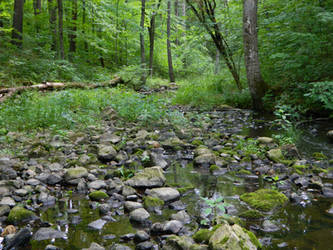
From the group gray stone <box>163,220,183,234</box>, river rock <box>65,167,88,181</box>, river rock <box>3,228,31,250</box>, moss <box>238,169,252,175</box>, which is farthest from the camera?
moss <box>238,169,252,175</box>

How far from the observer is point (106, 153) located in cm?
449

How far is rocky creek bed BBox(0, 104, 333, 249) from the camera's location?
7.45 feet

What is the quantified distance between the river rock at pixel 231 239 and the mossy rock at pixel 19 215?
1.73 m

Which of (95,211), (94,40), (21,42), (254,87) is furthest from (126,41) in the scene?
(95,211)

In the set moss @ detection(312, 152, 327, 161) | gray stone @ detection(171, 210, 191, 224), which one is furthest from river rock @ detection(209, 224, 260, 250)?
moss @ detection(312, 152, 327, 161)

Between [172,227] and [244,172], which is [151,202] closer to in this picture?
[172,227]

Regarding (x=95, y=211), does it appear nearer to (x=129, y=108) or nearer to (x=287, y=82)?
(x=129, y=108)

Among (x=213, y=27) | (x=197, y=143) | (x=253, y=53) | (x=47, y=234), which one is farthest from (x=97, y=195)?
(x=213, y=27)

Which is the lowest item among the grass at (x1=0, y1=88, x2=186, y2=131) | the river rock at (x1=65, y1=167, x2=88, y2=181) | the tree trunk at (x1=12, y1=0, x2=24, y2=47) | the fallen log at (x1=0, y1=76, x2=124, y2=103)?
the river rock at (x1=65, y1=167, x2=88, y2=181)

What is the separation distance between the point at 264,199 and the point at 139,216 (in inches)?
53.2

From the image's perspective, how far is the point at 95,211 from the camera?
282cm

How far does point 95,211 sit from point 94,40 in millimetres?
15368

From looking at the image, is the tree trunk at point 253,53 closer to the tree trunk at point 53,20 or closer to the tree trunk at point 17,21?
the tree trunk at point 17,21

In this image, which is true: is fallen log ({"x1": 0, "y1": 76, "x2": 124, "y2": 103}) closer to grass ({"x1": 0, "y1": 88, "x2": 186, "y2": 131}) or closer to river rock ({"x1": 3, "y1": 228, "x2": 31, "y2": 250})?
grass ({"x1": 0, "y1": 88, "x2": 186, "y2": 131})
